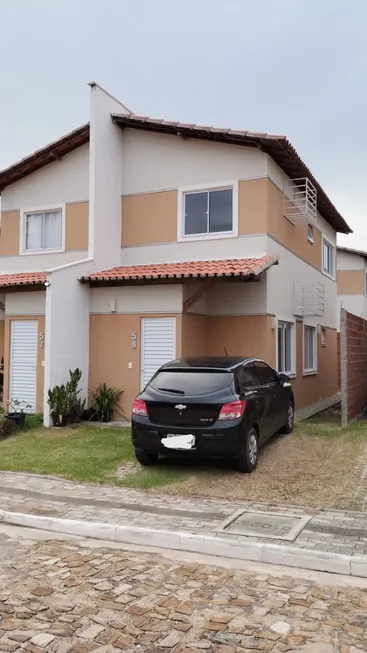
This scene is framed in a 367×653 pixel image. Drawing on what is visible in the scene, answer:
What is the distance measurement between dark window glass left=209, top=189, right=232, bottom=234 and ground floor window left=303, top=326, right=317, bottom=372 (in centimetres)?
483

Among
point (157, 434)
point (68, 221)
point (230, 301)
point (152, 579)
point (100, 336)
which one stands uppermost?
point (68, 221)

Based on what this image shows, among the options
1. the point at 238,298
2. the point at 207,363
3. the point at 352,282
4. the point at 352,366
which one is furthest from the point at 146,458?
the point at 352,282

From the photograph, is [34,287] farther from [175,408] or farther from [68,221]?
[175,408]

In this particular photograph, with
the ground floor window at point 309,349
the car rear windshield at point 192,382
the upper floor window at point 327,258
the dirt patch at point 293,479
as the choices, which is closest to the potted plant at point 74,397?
the car rear windshield at point 192,382

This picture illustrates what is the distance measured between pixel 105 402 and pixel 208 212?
518cm

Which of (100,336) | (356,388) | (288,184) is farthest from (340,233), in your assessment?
(100,336)

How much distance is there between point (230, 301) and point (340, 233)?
33.9 ft

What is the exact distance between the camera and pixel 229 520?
6.03m

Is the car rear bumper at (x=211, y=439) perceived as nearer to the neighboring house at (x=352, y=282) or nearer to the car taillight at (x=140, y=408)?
the car taillight at (x=140, y=408)

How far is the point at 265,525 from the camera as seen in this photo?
19.3 feet

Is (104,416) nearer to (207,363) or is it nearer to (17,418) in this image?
(17,418)

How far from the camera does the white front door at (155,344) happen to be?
39.5ft

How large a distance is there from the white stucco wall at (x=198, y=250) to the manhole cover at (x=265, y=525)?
747 centimetres

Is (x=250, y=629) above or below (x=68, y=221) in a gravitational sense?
below
